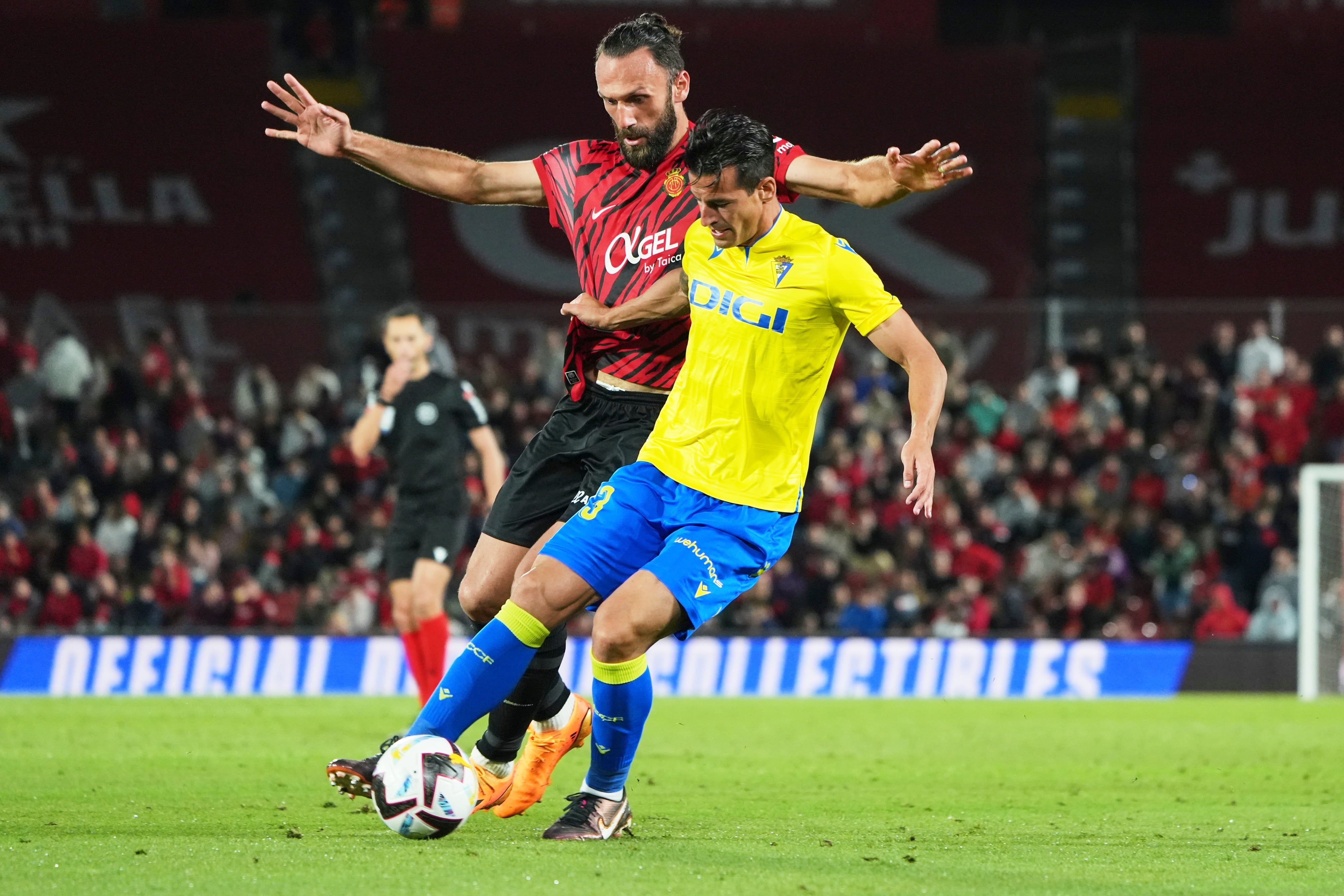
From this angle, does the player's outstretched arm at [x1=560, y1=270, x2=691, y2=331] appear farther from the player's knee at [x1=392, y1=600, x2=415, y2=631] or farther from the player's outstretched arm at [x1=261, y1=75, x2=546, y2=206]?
the player's knee at [x1=392, y1=600, x2=415, y2=631]

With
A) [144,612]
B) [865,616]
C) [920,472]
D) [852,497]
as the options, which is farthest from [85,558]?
[920,472]

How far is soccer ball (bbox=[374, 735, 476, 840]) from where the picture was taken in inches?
228

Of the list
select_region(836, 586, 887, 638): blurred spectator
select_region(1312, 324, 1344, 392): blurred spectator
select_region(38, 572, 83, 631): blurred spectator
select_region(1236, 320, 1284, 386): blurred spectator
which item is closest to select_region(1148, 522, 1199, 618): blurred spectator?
select_region(1236, 320, 1284, 386): blurred spectator

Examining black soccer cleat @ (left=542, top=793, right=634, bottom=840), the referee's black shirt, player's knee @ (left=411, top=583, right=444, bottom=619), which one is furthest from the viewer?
the referee's black shirt

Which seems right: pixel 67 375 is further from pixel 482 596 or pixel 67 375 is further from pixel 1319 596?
pixel 1319 596

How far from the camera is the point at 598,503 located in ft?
20.7

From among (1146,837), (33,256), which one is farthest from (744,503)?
(33,256)

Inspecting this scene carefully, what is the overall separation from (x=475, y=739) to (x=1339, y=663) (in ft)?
32.6

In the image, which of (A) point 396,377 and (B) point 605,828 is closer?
(B) point 605,828

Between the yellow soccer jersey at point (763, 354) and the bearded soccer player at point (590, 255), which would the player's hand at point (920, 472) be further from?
the bearded soccer player at point (590, 255)

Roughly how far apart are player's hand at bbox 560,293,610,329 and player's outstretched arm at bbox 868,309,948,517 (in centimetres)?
97

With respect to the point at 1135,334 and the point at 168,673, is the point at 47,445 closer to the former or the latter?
the point at 168,673

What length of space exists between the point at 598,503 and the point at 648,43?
1.70m

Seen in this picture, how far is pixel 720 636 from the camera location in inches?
664
